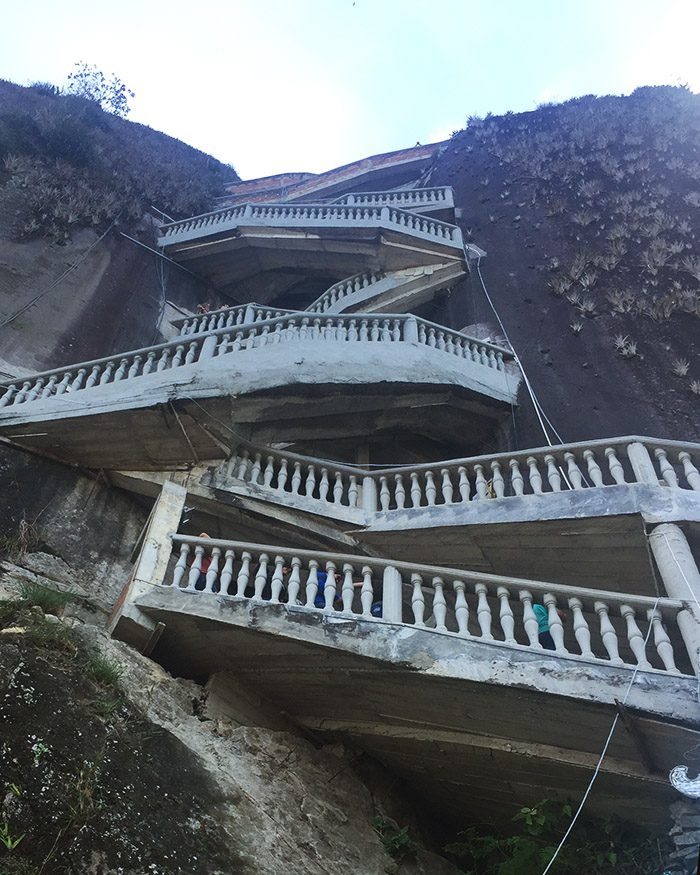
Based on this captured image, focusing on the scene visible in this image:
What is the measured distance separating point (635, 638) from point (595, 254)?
35.0ft

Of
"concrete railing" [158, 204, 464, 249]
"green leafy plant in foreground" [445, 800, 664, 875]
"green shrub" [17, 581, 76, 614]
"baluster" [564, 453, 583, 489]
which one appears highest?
"concrete railing" [158, 204, 464, 249]

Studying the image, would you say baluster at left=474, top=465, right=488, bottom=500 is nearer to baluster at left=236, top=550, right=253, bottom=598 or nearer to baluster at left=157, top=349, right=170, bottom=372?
baluster at left=236, top=550, right=253, bottom=598

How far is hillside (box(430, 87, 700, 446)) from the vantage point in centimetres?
1199

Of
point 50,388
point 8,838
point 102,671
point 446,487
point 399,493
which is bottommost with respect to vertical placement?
point 8,838

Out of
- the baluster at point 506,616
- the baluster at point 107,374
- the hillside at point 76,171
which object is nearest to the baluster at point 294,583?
the baluster at point 506,616

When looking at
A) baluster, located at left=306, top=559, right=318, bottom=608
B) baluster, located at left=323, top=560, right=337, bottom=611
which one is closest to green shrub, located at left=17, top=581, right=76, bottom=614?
baluster, located at left=306, top=559, right=318, bottom=608

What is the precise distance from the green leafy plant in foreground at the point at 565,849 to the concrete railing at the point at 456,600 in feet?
4.88

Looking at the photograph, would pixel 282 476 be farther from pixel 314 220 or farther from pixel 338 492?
pixel 314 220

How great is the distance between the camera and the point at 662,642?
21.4ft

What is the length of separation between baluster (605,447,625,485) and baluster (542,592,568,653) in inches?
79.9

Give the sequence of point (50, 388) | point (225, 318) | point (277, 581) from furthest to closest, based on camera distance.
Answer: point (225, 318)
point (50, 388)
point (277, 581)

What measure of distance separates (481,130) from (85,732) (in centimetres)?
2223

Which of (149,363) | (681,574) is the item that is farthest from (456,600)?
(149,363)

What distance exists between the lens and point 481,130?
76.6ft
